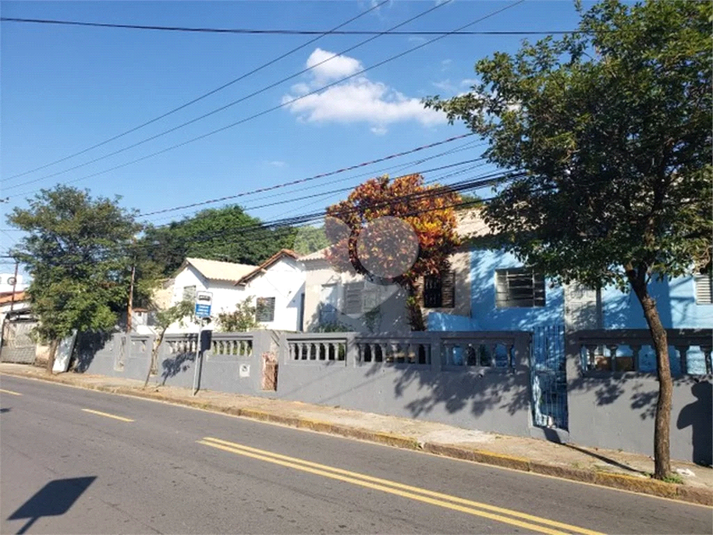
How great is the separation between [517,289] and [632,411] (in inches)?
323

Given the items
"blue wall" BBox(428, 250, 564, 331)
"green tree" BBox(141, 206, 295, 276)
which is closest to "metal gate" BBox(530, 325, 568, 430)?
"blue wall" BBox(428, 250, 564, 331)

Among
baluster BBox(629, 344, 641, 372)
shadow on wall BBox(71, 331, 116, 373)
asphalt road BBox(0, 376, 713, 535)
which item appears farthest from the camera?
shadow on wall BBox(71, 331, 116, 373)

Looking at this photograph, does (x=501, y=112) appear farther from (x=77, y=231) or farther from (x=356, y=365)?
(x=77, y=231)

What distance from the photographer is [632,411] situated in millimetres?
7789

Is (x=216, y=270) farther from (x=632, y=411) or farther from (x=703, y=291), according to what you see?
(x=632, y=411)

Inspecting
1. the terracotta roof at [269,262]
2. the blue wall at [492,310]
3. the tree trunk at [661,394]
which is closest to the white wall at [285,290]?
the terracotta roof at [269,262]

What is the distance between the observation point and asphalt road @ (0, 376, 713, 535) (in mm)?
4691

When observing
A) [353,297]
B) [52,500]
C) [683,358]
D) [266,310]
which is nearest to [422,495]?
[52,500]

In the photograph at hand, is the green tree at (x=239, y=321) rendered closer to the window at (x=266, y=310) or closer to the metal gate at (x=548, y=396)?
the window at (x=266, y=310)

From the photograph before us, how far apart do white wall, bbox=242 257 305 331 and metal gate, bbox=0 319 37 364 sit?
13.4 m

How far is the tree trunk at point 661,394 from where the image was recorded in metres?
6.44

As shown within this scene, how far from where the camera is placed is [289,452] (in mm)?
7801

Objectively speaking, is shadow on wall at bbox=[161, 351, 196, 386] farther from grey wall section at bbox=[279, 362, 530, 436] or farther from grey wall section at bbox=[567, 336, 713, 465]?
grey wall section at bbox=[567, 336, 713, 465]

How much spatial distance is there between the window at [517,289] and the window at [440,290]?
5.17ft
